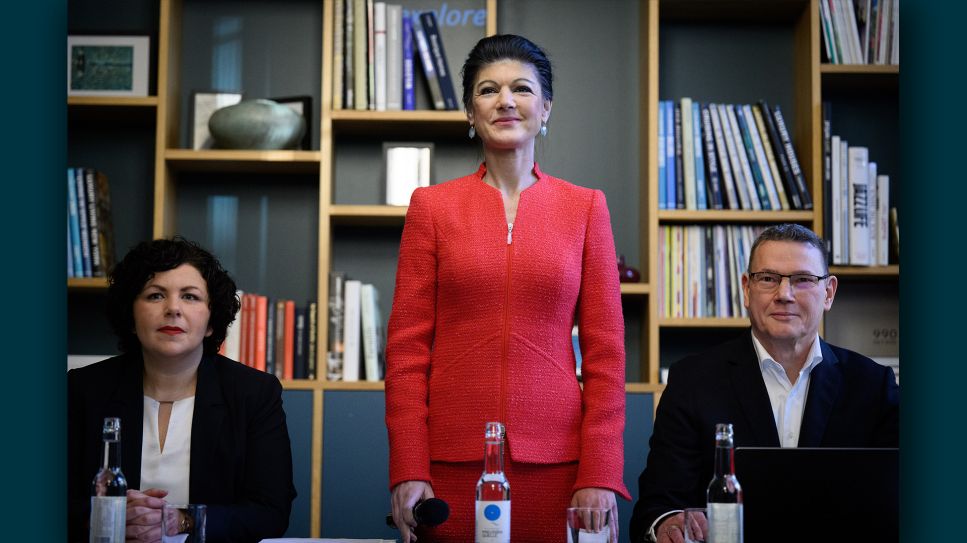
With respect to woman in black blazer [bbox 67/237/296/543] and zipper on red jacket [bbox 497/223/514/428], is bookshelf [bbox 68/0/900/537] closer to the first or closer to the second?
woman in black blazer [bbox 67/237/296/543]

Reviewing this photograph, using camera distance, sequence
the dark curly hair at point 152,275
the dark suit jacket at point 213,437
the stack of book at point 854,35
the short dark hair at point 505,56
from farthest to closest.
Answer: the stack of book at point 854,35 < the dark curly hair at point 152,275 < the dark suit jacket at point 213,437 < the short dark hair at point 505,56

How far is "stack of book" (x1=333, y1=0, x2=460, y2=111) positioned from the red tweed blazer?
1.37m

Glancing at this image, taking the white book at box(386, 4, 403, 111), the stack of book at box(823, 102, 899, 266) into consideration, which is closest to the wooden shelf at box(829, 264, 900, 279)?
the stack of book at box(823, 102, 899, 266)

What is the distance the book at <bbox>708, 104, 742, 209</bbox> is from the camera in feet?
10.4

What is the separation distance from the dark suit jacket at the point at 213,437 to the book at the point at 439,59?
1.32 meters

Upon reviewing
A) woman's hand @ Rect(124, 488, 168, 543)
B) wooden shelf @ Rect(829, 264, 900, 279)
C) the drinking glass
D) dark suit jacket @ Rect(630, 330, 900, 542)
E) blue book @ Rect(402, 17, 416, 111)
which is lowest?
woman's hand @ Rect(124, 488, 168, 543)

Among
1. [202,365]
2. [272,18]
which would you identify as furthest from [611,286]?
[272,18]

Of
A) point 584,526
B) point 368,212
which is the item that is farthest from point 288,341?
point 584,526

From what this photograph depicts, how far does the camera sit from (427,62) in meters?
3.18

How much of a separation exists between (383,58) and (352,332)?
843 millimetres

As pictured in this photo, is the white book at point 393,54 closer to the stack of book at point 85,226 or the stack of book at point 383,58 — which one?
the stack of book at point 383,58

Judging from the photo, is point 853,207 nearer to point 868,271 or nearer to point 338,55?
point 868,271

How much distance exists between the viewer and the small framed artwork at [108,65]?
128 inches

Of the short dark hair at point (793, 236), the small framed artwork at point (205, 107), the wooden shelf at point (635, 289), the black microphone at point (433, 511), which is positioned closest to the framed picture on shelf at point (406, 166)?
the small framed artwork at point (205, 107)
